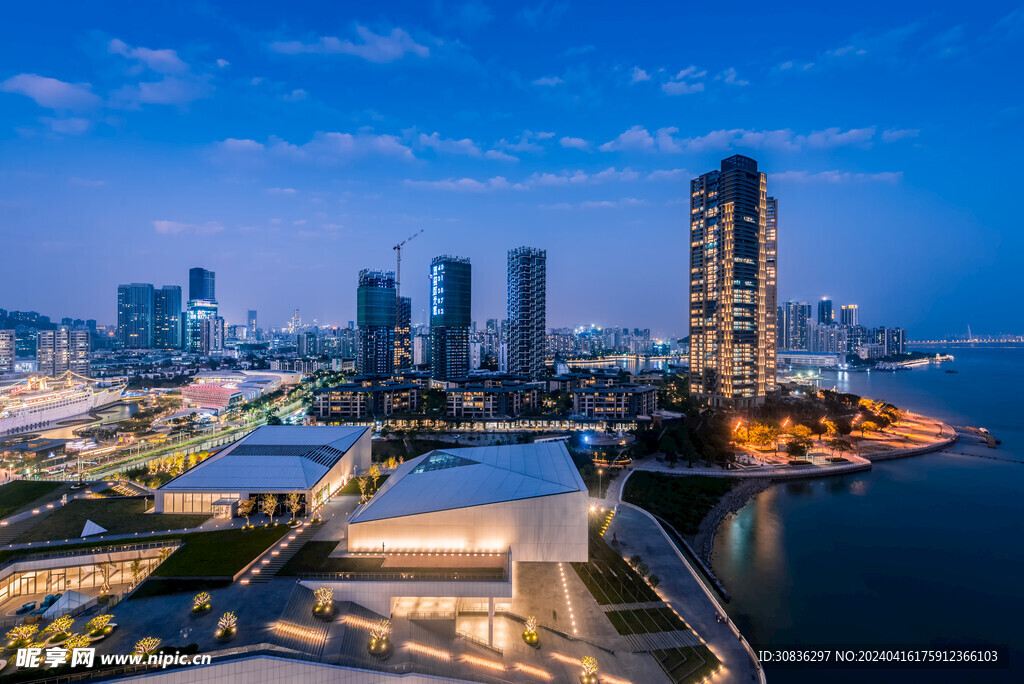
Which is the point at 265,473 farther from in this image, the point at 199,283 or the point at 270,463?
the point at 199,283

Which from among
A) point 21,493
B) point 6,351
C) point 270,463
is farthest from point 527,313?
point 6,351

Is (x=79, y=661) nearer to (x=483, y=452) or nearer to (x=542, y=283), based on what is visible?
(x=483, y=452)

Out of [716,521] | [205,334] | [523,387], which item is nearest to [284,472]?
[716,521]

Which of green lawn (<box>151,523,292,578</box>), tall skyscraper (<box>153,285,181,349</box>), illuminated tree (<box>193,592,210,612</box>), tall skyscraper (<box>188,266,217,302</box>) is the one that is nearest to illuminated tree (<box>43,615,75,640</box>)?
illuminated tree (<box>193,592,210,612</box>)

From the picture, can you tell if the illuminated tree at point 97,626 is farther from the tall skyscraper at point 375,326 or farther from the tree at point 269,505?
the tall skyscraper at point 375,326

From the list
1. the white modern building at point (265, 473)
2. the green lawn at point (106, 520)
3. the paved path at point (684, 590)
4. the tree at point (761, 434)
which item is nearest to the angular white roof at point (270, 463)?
the white modern building at point (265, 473)
